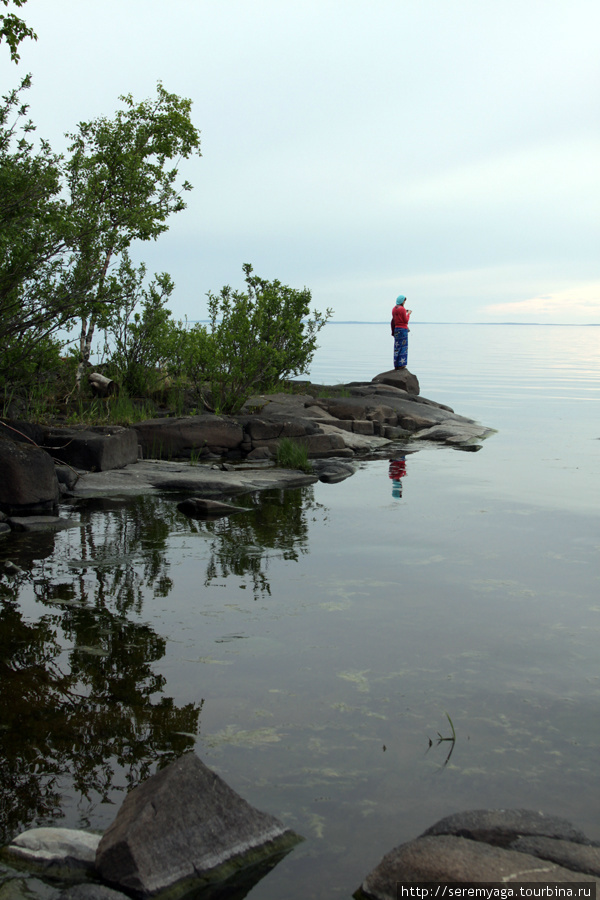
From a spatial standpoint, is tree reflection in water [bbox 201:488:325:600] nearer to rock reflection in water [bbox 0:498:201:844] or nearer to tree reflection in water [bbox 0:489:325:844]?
tree reflection in water [bbox 0:489:325:844]

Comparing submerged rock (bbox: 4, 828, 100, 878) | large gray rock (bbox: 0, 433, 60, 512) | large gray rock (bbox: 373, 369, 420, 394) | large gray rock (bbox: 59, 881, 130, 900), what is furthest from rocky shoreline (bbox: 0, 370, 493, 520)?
large gray rock (bbox: 59, 881, 130, 900)

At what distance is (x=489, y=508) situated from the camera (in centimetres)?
817

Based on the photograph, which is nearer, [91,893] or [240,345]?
[91,893]

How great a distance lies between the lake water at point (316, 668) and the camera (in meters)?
2.99

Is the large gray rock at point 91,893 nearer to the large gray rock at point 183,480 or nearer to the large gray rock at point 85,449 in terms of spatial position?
the large gray rock at point 183,480

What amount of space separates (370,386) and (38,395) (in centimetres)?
923

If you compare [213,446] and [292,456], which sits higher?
[213,446]

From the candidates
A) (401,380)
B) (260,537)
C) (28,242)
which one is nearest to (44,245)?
(28,242)

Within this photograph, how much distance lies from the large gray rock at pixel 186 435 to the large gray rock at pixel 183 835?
8.63m

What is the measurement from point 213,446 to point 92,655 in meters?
7.56

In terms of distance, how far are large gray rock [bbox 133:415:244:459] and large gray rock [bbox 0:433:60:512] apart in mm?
3395

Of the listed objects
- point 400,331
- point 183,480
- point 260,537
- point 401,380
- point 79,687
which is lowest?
point 79,687

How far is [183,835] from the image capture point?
8.47 feet

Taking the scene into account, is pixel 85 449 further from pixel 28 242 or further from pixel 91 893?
pixel 91 893
